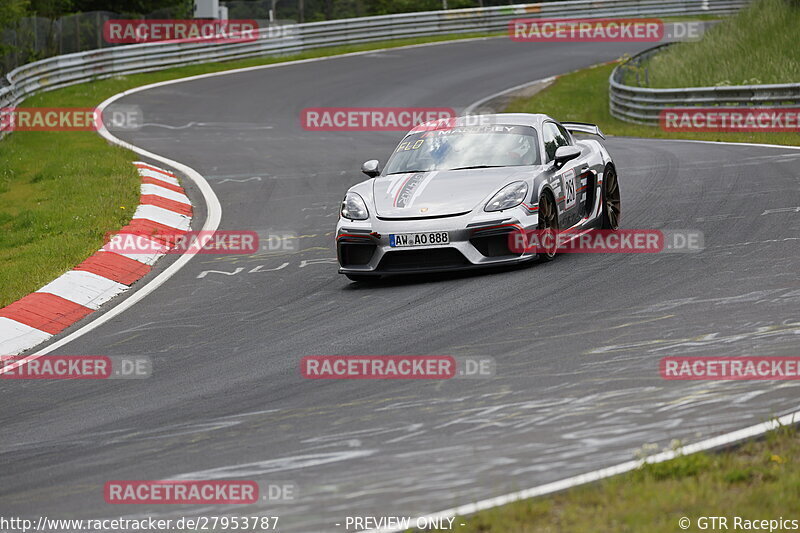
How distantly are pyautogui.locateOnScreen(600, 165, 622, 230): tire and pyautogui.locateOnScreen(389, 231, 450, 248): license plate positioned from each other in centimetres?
256

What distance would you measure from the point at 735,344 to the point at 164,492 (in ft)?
11.3

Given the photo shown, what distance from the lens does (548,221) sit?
393 inches

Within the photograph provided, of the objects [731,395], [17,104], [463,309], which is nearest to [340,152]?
[17,104]

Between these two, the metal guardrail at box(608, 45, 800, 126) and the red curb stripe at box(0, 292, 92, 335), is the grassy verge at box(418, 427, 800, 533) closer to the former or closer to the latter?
the red curb stripe at box(0, 292, 92, 335)

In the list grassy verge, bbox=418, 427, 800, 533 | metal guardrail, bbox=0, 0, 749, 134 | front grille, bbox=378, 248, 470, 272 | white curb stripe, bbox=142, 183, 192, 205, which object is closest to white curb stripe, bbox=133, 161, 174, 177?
white curb stripe, bbox=142, 183, 192, 205

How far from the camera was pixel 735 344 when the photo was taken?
6.66 meters

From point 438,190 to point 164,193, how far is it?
5.99 meters

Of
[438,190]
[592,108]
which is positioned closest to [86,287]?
[438,190]

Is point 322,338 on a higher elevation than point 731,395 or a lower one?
lower

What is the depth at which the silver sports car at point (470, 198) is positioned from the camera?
949 cm

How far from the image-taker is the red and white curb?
29.7 feet

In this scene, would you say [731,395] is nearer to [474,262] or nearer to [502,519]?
[502,519]

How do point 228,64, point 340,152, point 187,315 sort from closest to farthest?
point 187,315 < point 340,152 < point 228,64

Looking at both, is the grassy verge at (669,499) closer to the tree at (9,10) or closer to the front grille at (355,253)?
the front grille at (355,253)
